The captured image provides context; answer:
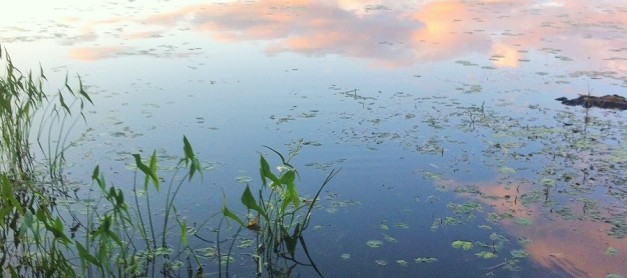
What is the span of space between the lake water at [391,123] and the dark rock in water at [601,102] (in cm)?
13

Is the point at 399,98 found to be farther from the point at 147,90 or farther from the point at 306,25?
the point at 306,25

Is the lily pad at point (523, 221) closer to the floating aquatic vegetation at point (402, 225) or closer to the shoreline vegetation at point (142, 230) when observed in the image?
the floating aquatic vegetation at point (402, 225)

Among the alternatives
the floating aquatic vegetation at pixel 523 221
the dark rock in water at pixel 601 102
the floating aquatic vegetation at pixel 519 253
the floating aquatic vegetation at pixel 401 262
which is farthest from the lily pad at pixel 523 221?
the dark rock in water at pixel 601 102

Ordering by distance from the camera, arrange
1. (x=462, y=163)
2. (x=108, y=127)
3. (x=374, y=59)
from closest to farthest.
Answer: (x=462, y=163) → (x=108, y=127) → (x=374, y=59)

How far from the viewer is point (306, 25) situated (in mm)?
8289

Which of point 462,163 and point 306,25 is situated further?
point 306,25

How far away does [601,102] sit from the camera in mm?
4637

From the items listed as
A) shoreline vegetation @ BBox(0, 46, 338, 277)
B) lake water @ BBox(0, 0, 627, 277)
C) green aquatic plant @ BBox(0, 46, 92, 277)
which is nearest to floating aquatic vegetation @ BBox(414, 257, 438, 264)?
lake water @ BBox(0, 0, 627, 277)

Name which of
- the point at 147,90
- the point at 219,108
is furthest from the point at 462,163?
the point at 147,90

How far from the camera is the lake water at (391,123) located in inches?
112

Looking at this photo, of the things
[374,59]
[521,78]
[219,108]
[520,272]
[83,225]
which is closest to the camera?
[520,272]

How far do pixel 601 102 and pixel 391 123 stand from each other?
1761mm

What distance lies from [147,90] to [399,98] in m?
2.30

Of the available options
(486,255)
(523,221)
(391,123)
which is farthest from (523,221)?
(391,123)
